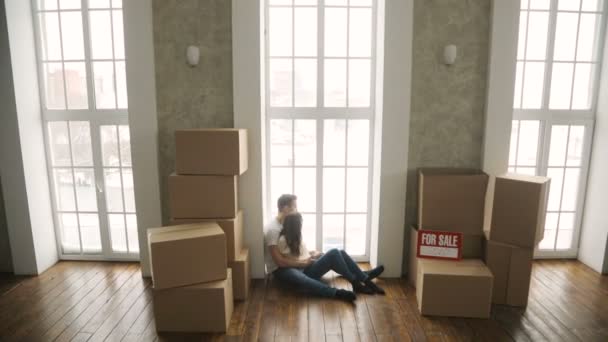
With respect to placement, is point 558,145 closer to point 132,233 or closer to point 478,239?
point 478,239

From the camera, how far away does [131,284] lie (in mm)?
A: 3588

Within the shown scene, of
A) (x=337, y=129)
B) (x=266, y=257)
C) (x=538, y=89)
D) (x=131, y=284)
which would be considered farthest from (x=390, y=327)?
(x=538, y=89)

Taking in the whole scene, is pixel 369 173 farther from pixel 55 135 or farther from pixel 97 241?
pixel 55 135

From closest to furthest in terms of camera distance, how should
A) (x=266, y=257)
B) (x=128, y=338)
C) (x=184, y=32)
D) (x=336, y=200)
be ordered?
1. (x=128, y=338)
2. (x=184, y=32)
3. (x=266, y=257)
4. (x=336, y=200)

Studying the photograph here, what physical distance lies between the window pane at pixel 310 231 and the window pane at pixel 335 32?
1.68 meters

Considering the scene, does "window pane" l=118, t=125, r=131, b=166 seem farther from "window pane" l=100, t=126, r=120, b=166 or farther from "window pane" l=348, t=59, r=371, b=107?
"window pane" l=348, t=59, r=371, b=107

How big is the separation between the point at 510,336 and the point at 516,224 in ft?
2.87

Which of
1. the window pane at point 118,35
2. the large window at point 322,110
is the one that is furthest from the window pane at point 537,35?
the window pane at point 118,35

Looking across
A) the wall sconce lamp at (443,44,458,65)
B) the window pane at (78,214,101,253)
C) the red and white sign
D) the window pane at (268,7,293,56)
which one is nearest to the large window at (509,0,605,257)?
the wall sconce lamp at (443,44,458,65)

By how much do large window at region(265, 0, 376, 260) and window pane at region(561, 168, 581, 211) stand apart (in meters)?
2.15

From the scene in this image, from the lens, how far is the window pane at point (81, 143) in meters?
3.84

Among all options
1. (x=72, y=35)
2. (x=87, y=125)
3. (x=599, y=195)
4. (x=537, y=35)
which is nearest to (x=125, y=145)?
(x=87, y=125)

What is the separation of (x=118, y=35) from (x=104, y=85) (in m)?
0.52

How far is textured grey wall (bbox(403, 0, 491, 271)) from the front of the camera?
3.38 metres
